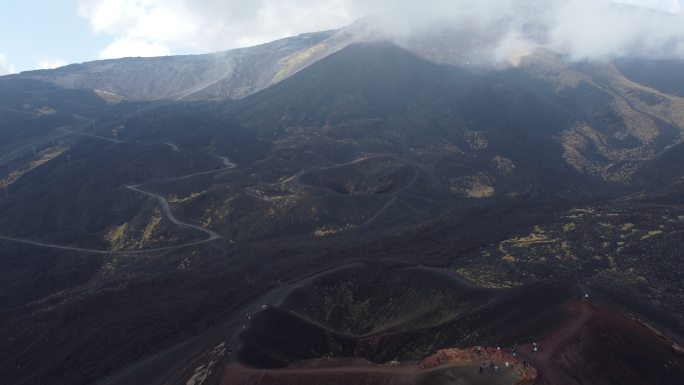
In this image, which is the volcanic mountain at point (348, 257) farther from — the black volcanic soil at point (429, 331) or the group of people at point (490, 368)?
the group of people at point (490, 368)

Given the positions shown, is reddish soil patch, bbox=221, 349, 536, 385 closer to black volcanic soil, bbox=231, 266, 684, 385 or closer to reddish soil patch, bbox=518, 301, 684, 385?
black volcanic soil, bbox=231, 266, 684, 385

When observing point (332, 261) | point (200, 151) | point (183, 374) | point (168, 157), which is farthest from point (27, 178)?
point (183, 374)

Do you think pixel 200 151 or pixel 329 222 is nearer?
pixel 329 222

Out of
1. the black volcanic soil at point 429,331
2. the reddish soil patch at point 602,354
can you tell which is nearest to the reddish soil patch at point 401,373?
the black volcanic soil at point 429,331

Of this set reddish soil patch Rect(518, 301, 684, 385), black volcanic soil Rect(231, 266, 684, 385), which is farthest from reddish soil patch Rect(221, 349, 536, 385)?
reddish soil patch Rect(518, 301, 684, 385)

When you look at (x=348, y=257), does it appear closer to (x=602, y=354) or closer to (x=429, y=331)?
(x=429, y=331)

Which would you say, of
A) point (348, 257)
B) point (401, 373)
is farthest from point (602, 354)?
point (348, 257)

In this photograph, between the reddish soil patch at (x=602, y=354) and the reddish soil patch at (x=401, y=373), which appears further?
the reddish soil patch at (x=602, y=354)

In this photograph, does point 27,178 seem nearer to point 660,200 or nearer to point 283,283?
point 283,283
